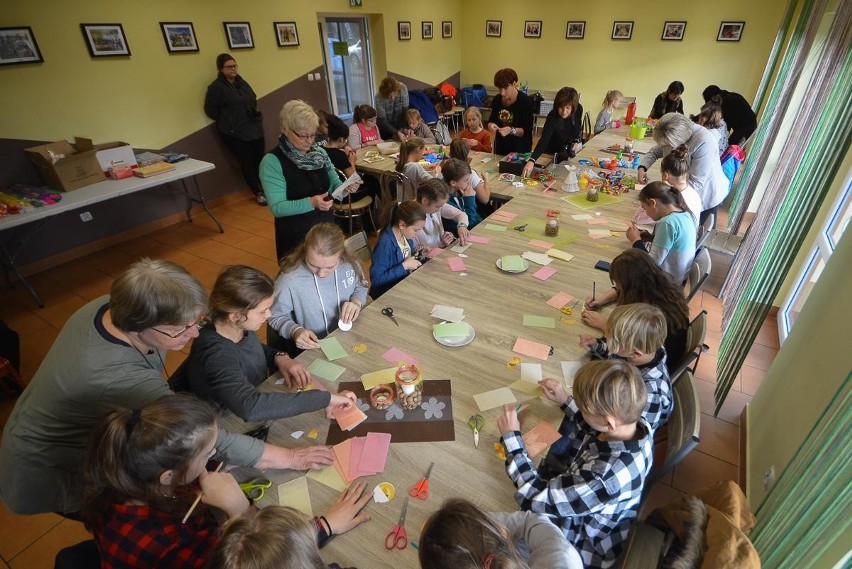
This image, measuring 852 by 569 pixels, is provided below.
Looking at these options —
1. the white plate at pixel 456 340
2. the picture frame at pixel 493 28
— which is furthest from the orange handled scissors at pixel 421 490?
the picture frame at pixel 493 28

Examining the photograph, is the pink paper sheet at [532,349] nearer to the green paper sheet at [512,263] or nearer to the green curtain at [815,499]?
the green paper sheet at [512,263]

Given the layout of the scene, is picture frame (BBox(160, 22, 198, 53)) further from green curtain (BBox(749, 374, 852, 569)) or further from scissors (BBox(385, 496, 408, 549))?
green curtain (BBox(749, 374, 852, 569))

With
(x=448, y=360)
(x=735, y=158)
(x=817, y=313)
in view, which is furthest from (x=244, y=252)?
(x=735, y=158)

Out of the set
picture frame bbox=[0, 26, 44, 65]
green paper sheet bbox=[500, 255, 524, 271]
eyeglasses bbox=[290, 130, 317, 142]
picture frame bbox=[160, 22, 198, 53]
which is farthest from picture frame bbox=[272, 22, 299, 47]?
green paper sheet bbox=[500, 255, 524, 271]

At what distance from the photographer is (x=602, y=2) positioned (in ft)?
26.3

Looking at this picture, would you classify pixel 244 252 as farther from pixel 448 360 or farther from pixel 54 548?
pixel 448 360

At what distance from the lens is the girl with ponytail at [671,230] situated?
8.30 ft

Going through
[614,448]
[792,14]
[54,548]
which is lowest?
[54,548]

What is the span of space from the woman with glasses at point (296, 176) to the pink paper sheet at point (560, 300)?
161 centimetres

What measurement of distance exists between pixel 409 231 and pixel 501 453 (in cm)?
153

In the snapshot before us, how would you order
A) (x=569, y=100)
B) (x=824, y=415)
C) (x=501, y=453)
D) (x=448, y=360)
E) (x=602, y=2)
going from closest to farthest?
(x=824, y=415)
(x=501, y=453)
(x=448, y=360)
(x=569, y=100)
(x=602, y=2)

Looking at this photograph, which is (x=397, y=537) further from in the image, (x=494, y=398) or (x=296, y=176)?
(x=296, y=176)

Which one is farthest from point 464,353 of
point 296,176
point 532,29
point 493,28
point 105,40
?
point 493,28

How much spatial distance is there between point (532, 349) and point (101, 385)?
1.62 metres
